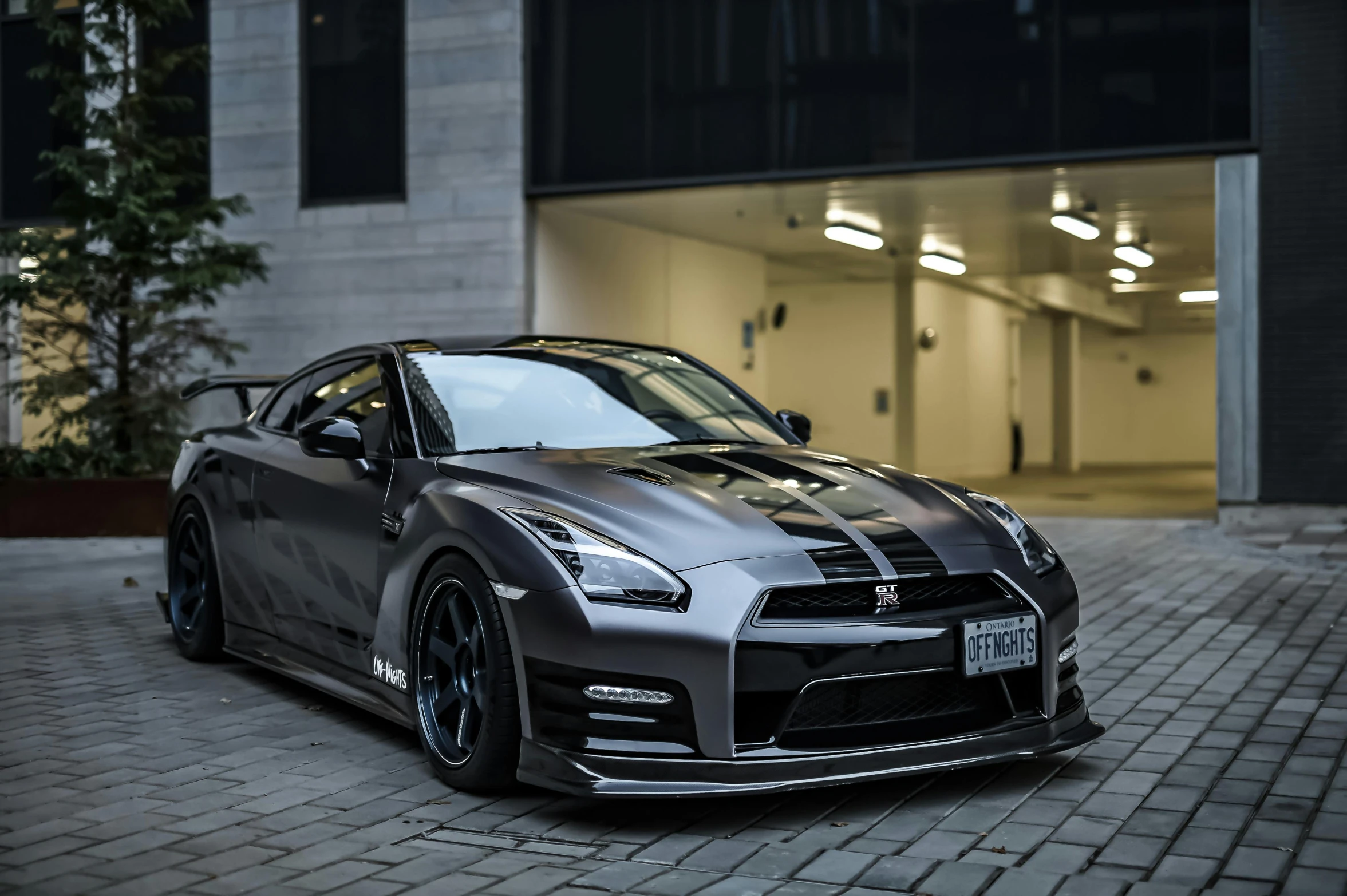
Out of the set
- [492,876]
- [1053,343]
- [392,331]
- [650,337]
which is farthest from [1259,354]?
[1053,343]

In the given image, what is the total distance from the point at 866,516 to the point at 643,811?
3.54ft

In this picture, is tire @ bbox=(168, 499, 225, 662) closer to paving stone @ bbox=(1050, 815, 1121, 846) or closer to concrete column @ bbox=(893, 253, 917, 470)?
paving stone @ bbox=(1050, 815, 1121, 846)

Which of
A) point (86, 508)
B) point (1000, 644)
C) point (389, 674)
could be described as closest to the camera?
point (1000, 644)

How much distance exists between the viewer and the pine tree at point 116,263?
1290 centimetres

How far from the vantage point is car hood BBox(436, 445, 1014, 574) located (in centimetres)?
395

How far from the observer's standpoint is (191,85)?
53.1ft

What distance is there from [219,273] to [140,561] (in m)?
3.30

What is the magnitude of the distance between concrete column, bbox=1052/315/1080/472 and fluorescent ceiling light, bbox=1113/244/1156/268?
1157 cm

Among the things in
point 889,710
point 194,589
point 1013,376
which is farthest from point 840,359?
point 889,710

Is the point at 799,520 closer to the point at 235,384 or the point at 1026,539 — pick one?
the point at 1026,539

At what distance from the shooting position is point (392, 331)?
50.0ft

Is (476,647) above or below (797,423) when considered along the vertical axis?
below

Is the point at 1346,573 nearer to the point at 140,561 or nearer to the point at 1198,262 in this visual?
the point at 140,561

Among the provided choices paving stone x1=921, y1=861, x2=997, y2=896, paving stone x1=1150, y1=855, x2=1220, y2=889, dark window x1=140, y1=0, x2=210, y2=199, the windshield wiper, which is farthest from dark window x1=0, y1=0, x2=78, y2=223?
paving stone x1=1150, y1=855, x2=1220, y2=889
